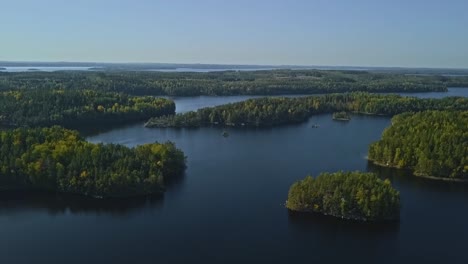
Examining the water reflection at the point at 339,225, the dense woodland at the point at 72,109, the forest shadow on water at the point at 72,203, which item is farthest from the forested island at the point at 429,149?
the dense woodland at the point at 72,109

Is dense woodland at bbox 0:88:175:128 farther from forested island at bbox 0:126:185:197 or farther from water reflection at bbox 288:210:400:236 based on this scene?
water reflection at bbox 288:210:400:236

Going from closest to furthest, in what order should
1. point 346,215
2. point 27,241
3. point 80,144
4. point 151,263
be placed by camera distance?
1. point 151,263
2. point 27,241
3. point 346,215
4. point 80,144

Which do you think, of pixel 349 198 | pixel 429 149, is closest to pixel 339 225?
pixel 349 198

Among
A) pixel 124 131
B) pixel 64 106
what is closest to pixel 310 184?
pixel 124 131

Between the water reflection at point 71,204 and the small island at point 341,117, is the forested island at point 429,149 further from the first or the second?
the small island at point 341,117

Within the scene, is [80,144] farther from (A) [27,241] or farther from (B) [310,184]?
(B) [310,184]
